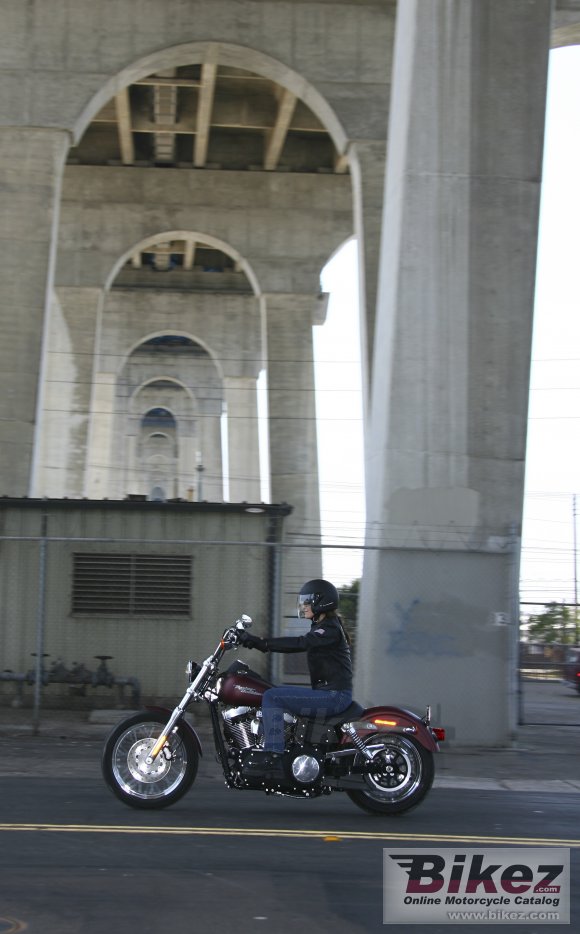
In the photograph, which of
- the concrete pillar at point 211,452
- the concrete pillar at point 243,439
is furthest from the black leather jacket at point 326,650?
the concrete pillar at point 211,452

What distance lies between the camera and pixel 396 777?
8.26m

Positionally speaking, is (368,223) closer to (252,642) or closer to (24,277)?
(24,277)

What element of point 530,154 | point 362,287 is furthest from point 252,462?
point 530,154

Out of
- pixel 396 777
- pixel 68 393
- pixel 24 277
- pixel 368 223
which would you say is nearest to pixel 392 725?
pixel 396 777

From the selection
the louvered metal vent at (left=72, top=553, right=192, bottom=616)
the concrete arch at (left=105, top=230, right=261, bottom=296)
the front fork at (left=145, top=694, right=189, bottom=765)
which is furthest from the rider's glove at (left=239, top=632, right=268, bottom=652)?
the concrete arch at (left=105, top=230, right=261, bottom=296)

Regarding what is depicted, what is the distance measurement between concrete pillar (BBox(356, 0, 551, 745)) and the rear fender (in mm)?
5553

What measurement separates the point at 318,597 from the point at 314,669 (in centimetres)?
53

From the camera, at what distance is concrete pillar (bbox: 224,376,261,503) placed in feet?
174

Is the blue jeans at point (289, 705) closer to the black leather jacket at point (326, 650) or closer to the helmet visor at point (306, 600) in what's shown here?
the black leather jacket at point (326, 650)

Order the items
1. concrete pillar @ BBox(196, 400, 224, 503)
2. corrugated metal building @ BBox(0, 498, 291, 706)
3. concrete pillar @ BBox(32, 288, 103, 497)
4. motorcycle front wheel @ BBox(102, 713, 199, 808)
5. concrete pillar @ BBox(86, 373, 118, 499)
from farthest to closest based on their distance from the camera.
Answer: concrete pillar @ BBox(196, 400, 224, 503) < concrete pillar @ BBox(86, 373, 118, 499) < concrete pillar @ BBox(32, 288, 103, 497) < corrugated metal building @ BBox(0, 498, 291, 706) < motorcycle front wheel @ BBox(102, 713, 199, 808)

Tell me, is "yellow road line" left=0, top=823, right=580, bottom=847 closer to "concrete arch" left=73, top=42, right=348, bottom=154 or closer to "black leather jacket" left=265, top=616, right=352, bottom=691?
"black leather jacket" left=265, top=616, right=352, bottom=691

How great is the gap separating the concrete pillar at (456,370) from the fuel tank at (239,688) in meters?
5.96

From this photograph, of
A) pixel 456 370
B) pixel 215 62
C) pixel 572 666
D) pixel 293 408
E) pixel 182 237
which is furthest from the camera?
pixel 182 237

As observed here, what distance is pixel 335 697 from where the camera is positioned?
8156 mm
